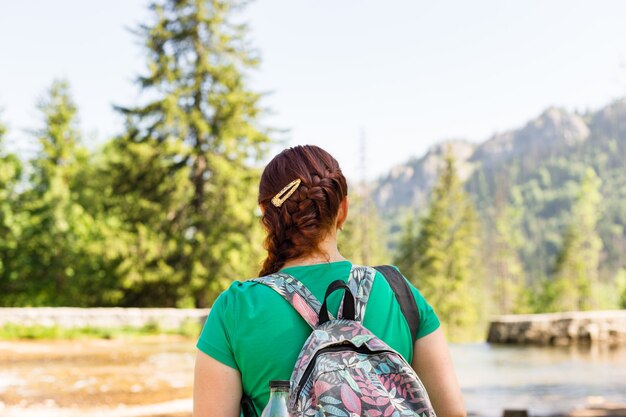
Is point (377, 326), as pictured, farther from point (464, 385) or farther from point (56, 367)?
point (56, 367)

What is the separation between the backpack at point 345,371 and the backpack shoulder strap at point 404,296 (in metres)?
0.15

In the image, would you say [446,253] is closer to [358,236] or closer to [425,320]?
[358,236]

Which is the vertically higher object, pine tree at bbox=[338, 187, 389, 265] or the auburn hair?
the auburn hair

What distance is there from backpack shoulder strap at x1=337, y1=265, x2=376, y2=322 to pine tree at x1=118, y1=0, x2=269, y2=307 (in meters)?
22.1

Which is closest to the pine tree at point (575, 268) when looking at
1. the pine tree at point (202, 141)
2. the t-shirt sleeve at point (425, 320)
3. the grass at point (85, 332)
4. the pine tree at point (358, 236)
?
the pine tree at point (358, 236)

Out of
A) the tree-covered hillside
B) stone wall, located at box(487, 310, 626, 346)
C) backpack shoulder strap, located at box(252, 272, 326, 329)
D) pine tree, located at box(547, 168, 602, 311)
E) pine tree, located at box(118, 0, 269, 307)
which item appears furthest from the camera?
the tree-covered hillside

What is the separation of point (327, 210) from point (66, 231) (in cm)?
2717

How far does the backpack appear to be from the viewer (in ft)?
5.09

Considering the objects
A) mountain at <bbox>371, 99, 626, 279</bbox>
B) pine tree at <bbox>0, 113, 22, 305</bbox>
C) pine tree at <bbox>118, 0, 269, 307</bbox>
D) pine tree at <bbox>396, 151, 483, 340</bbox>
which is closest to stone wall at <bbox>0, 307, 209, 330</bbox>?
pine tree at <bbox>118, 0, 269, 307</bbox>

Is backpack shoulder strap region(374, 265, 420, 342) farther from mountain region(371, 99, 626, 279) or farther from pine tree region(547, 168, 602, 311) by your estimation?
mountain region(371, 99, 626, 279)

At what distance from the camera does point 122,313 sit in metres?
17.8

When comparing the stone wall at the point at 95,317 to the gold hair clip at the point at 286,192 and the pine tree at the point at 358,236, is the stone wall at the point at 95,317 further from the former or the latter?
the pine tree at the point at 358,236

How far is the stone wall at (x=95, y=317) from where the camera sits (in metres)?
16.1

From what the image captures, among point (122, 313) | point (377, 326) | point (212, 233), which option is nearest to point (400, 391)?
point (377, 326)
